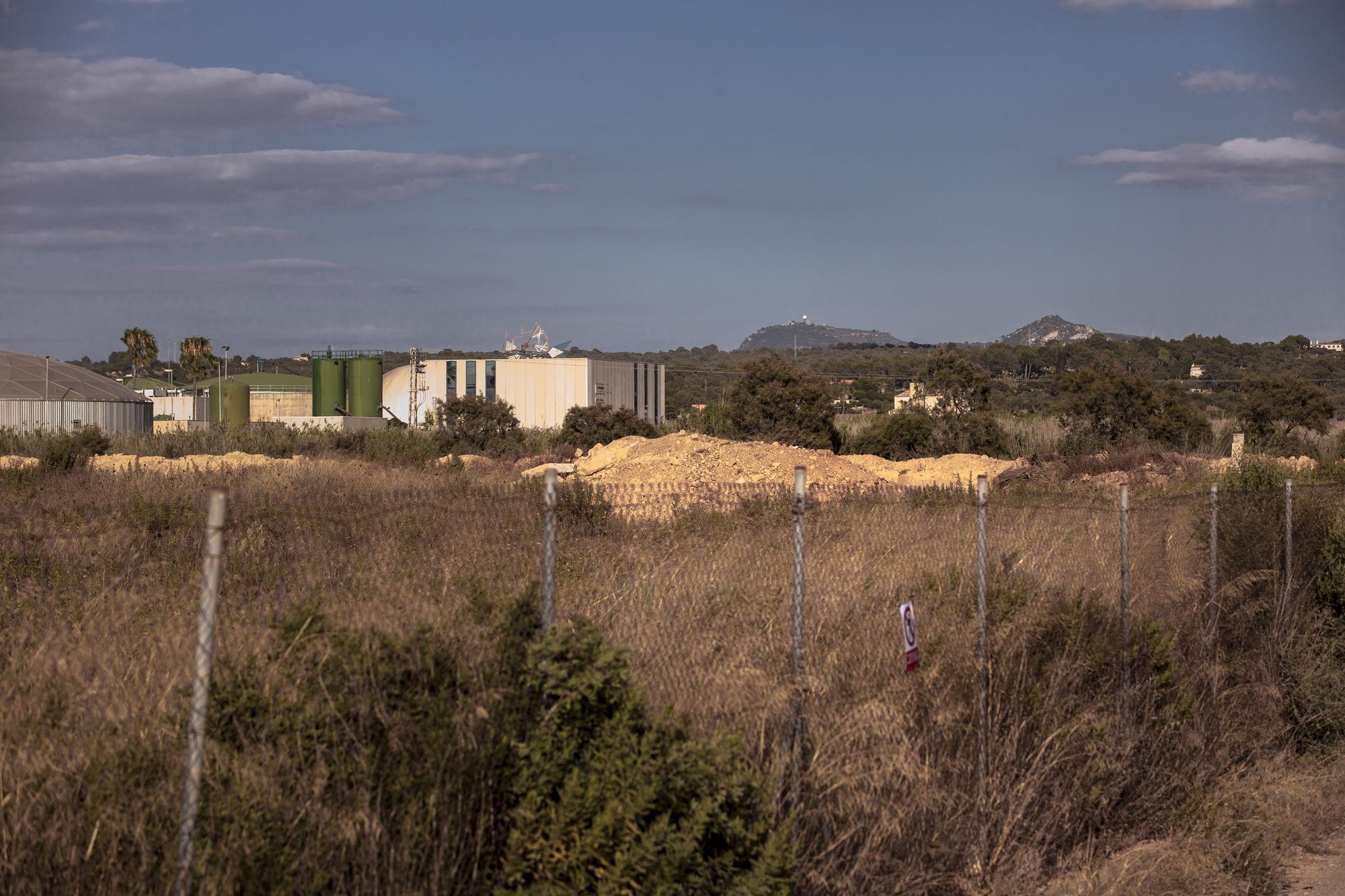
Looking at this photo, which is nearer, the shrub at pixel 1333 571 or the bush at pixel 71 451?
the shrub at pixel 1333 571

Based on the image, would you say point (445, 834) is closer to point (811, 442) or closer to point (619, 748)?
point (619, 748)

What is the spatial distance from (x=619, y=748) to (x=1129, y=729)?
4.57 m

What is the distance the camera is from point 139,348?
110438 millimetres

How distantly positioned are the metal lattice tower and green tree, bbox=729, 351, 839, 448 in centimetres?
2560

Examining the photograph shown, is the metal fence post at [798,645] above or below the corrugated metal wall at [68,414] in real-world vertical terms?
below

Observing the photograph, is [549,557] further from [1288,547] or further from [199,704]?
[1288,547]

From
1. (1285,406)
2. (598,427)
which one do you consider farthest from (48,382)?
(1285,406)

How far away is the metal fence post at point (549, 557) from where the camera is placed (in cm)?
475

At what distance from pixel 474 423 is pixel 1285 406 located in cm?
3201

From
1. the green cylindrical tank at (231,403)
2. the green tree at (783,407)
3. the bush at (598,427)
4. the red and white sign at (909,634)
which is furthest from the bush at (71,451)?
the green cylindrical tank at (231,403)

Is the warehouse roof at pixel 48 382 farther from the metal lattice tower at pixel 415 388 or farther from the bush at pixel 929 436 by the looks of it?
the bush at pixel 929 436

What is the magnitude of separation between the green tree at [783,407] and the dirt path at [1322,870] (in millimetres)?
37795

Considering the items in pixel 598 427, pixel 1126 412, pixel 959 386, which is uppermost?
pixel 959 386

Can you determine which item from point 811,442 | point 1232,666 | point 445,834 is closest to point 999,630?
point 1232,666
